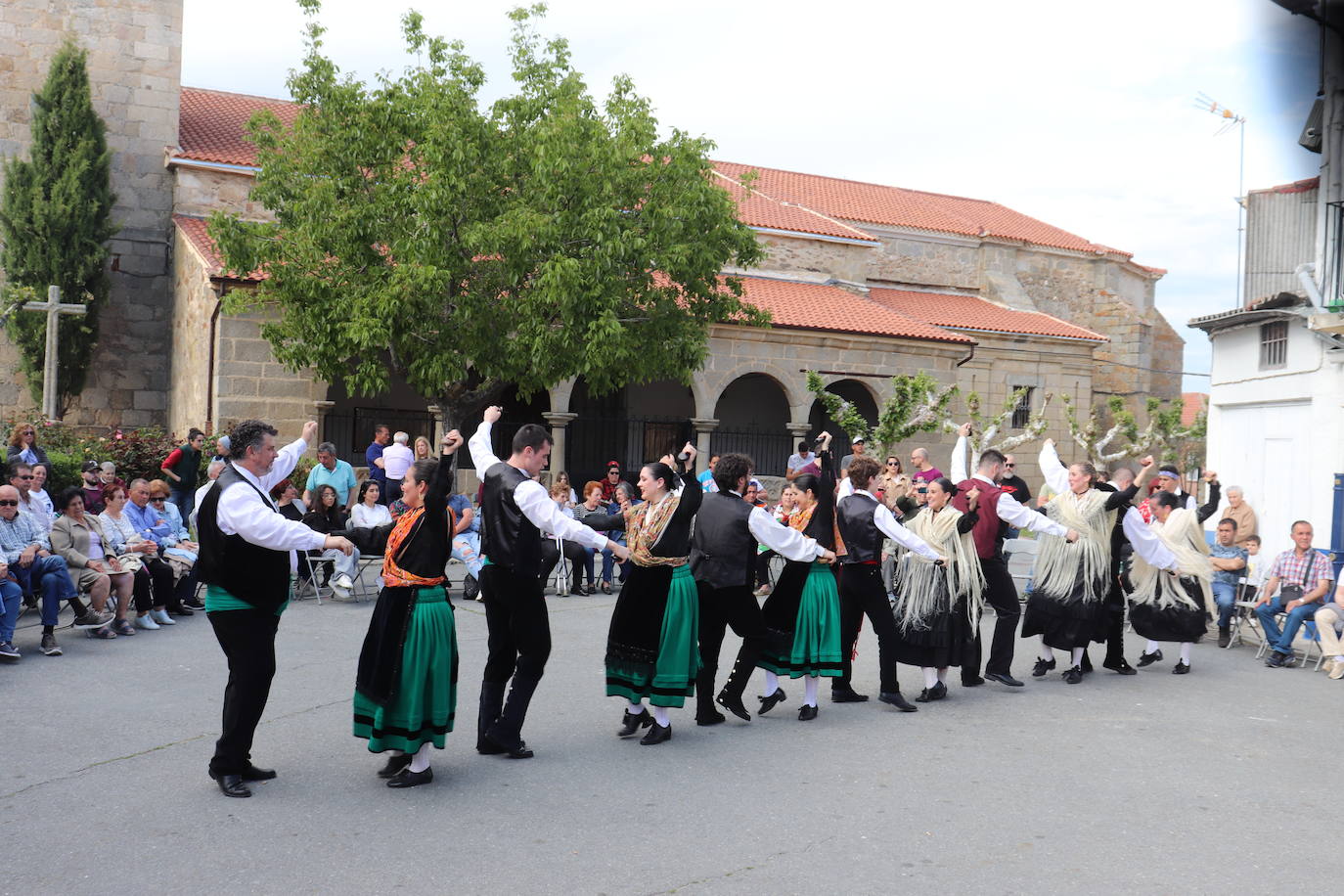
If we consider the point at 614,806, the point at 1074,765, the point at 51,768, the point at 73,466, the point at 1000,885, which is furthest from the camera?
the point at 73,466

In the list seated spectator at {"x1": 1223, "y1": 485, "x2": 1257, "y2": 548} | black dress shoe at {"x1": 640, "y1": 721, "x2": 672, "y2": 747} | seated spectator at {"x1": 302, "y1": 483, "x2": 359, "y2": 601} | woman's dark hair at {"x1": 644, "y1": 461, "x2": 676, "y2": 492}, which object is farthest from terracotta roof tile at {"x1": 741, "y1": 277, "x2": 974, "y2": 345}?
black dress shoe at {"x1": 640, "y1": 721, "x2": 672, "y2": 747}

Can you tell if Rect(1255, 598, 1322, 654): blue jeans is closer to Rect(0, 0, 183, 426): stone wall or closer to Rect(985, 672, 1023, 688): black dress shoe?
Rect(985, 672, 1023, 688): black dress shoe

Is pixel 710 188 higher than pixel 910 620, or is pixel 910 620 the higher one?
pixel 710 188

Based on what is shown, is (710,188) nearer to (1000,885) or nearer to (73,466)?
(73,466)

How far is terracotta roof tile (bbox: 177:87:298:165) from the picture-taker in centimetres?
2414

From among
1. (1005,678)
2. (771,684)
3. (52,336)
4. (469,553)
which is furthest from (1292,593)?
(52,336)

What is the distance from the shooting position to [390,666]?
5.56 metres

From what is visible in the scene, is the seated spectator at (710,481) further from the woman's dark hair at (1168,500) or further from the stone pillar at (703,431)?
the stone pillar at (703,431)

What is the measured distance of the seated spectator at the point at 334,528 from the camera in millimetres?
12273

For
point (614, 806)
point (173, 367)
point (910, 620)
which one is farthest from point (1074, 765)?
point (173, 367)

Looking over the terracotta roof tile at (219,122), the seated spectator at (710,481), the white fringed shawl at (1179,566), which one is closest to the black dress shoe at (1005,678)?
the white fringed shawl at (1179,566)

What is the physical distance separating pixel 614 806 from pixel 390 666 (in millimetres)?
1275

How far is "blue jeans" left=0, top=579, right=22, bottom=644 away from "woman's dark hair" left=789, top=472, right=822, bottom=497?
5713mm

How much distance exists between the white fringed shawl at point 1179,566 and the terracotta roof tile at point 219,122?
19004 millimetres
